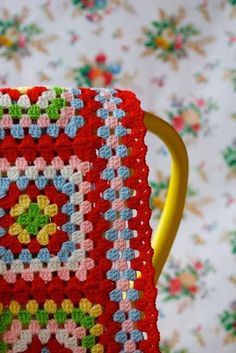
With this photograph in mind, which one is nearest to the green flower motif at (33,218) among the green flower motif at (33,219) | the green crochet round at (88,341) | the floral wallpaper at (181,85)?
the green flower motif at (33,219)

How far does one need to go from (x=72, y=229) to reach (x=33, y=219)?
0.04 metres

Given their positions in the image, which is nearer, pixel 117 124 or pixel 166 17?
pixel 117 124

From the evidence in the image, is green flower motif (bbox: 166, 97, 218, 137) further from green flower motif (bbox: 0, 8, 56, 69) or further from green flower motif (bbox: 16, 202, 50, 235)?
green flower motif (bbox: 16, 202, 50, 235)

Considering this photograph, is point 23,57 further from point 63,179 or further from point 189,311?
A: point 63,179

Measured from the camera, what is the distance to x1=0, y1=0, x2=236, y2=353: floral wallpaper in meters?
1.65

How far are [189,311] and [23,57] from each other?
670mm

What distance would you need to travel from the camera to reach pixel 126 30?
1659 millimetres

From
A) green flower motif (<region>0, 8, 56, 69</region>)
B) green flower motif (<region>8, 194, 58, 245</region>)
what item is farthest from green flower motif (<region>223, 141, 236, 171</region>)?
green flower motif (<region>8, 194, 58, 245</region>)

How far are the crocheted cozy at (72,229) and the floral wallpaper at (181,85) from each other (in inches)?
Answer: 31.8

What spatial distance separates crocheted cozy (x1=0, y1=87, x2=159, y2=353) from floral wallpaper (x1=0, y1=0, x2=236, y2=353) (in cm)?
81

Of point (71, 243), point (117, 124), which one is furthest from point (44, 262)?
point (117, 124)

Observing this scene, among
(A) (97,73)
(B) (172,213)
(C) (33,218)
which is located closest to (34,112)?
(C) (33,218)

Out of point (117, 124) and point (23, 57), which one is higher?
point (23, 57)

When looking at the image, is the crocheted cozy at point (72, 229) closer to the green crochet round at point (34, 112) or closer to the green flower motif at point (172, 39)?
the green crochet round at point (34, 112)
